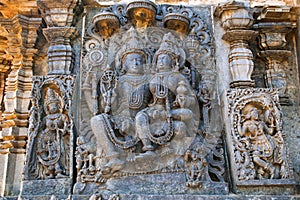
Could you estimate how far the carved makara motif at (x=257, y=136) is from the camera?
15.1 ft

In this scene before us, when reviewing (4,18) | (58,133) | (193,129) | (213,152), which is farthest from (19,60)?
(213,152)

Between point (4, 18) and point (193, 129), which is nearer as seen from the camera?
point (193, 129)

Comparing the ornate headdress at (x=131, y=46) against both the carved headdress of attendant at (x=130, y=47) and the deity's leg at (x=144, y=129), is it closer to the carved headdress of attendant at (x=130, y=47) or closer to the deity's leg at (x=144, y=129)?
the carved headdress of attendant at (x=130, y=47)

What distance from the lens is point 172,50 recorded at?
5.28 m

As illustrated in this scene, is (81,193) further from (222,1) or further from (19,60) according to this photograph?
(222,1)

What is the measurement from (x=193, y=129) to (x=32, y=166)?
7.27ft

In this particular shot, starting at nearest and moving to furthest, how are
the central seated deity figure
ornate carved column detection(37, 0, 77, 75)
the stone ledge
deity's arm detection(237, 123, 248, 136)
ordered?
1. the stone ledge
2. the central seated deity figure
3. deity's arm detection(237, 123, 248, 136)
4. ornate carved column detection(37, 0, 77, 75)

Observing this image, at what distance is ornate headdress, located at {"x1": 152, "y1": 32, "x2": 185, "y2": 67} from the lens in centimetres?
526

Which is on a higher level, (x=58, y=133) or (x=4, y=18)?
(x=4, y=18)

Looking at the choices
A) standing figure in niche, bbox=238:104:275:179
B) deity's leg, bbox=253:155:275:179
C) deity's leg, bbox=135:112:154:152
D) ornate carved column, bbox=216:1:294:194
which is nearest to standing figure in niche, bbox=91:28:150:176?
deity's leg, bbox=135:112:154:152

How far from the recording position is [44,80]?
506 cm

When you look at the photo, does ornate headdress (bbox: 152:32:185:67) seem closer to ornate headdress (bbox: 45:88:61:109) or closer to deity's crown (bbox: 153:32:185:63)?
deity's crown (bbox: 153:32:185:63)

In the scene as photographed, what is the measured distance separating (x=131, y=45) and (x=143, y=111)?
108 cm

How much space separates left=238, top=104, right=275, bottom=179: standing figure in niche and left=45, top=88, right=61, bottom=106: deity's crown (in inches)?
101
